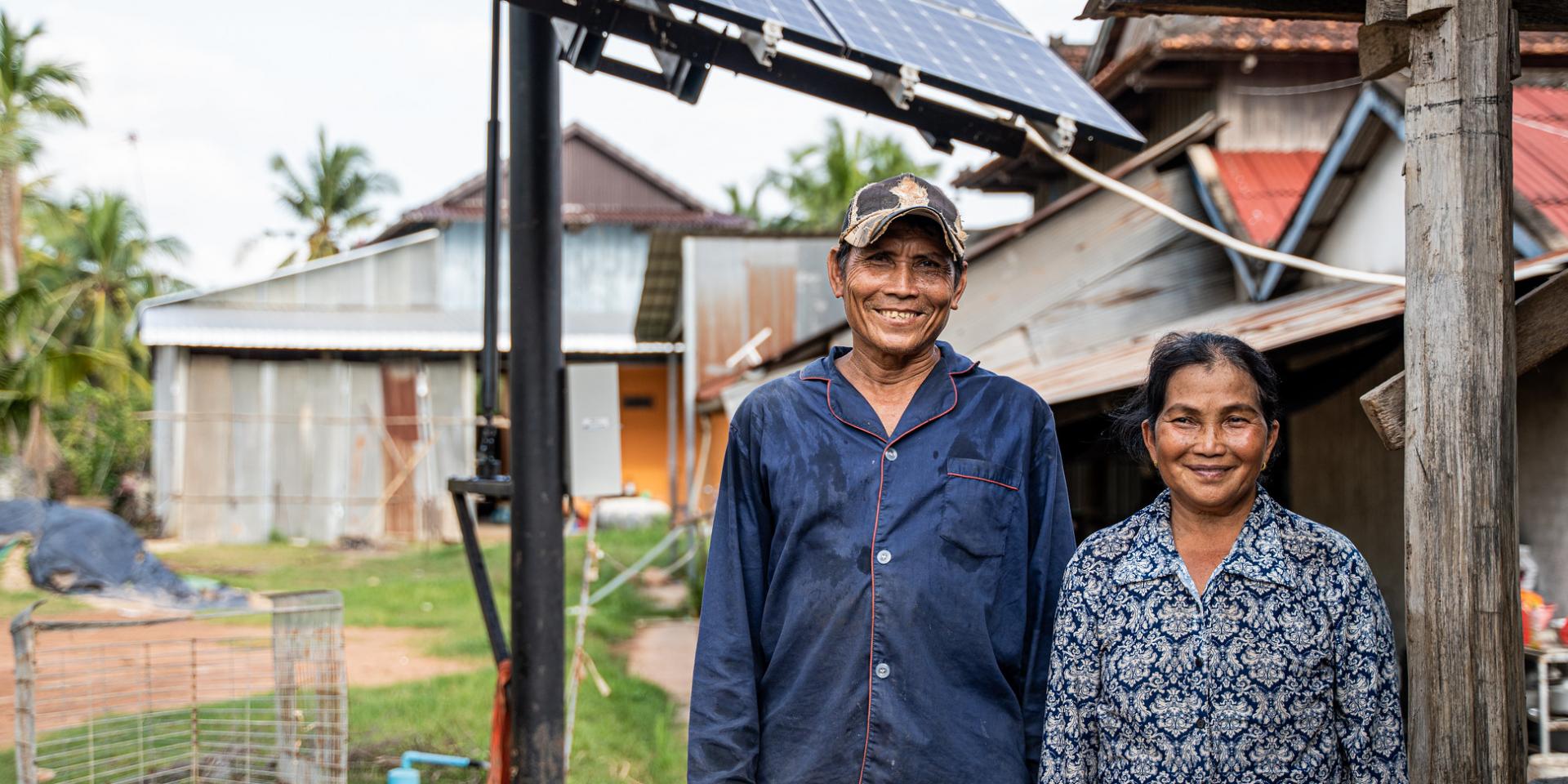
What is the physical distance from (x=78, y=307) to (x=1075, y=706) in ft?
121

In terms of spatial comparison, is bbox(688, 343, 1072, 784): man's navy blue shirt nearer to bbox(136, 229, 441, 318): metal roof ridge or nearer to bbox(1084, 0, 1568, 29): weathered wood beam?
bbox(1084, 0, 1568, 29): weathered wood beam

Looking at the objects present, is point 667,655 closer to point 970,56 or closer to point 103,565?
point 970,56

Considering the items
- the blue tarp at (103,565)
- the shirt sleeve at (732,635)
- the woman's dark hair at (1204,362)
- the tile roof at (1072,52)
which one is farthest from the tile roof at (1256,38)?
the blue tarp at (103,565)

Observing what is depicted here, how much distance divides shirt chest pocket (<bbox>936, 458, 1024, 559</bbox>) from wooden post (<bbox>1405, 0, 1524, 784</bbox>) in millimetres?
849

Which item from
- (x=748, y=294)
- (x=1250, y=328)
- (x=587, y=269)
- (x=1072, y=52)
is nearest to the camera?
(x=1250, y=328)

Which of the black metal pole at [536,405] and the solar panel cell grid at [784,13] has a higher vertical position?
the solar panel cell grid at [784,13]

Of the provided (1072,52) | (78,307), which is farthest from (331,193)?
(1072,52)

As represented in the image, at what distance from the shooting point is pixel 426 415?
22.0 metres

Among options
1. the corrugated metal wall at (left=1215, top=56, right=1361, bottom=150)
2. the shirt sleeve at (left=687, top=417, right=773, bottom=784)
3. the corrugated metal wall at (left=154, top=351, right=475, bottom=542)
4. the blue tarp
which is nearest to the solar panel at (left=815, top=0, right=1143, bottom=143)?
the shirt sleeve at (left=687, top=417, right=773, bottom=784)

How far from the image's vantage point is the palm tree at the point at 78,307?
18.3 m

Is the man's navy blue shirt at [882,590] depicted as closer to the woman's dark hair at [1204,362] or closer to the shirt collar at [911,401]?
the shirt collar at [911,401]

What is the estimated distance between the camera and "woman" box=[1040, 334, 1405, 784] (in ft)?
7.41

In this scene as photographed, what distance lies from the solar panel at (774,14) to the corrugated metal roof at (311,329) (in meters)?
16.4

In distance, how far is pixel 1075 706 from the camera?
2391 mm
